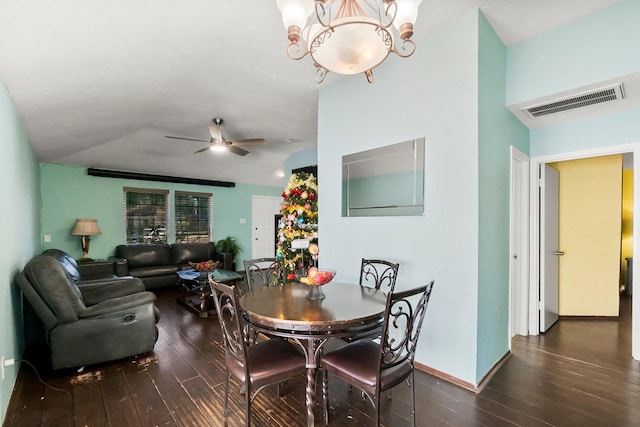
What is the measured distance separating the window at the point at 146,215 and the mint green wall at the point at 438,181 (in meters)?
5.14

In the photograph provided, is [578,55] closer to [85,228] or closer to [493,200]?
[493,200]

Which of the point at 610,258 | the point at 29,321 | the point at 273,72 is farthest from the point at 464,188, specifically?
the point at 29,321

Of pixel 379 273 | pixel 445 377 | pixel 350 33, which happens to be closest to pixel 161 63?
pixel 350 33

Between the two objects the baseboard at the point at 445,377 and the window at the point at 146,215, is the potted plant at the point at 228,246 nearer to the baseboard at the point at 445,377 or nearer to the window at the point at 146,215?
the window at the point at 146,215

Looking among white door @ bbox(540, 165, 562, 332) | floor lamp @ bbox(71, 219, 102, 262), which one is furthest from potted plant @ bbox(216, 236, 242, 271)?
white door @ bbox(540, 165, 562, 332)

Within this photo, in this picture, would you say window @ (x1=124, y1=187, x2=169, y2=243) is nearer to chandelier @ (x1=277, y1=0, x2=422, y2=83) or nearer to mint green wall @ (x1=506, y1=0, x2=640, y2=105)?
chandelier @ (x1=277, y1=0, x2=422, y2=83)

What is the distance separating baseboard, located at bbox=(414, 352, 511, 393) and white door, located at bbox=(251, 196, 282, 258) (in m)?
5.95

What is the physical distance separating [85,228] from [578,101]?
23.5ft

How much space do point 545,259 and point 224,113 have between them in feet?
14.7

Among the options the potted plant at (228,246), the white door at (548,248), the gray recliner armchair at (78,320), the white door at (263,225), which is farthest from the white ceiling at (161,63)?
the white door at (263,225)

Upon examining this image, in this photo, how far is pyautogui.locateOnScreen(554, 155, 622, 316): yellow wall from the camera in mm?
3641

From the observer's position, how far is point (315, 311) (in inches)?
72.2

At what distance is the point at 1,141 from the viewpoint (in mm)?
2027

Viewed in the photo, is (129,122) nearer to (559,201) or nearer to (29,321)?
(29,321)
